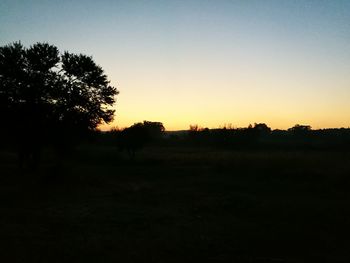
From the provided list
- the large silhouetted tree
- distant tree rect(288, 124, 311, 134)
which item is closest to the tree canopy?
the large silhouetted tree

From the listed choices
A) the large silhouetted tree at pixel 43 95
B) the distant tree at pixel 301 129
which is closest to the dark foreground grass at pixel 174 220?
the large silhouetted tree at pixel 43 95

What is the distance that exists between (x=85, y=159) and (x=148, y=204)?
33126 mm

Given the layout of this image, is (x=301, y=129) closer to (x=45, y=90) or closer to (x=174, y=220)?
(x=45, y=90)

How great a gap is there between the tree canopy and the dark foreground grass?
296 inches

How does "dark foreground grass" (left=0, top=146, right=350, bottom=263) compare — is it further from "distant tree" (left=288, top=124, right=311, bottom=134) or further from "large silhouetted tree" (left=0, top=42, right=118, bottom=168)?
"distant tree" (left=288, top=124, right=311, bottom=134)

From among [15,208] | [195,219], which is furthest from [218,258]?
[15,208]

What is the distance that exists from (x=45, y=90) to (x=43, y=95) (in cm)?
47

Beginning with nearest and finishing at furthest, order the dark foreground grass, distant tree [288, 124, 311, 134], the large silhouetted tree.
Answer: the dark foreground grass
the large silhouetted tree
distant tree [288, 124, 311, 134]

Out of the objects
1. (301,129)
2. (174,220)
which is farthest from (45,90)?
(301,129)

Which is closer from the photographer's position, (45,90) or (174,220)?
(174,220)

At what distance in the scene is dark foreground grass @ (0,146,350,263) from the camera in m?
10.2

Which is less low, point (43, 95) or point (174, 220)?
point (43, 95)

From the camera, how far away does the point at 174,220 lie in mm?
14711

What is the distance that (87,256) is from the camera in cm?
968
